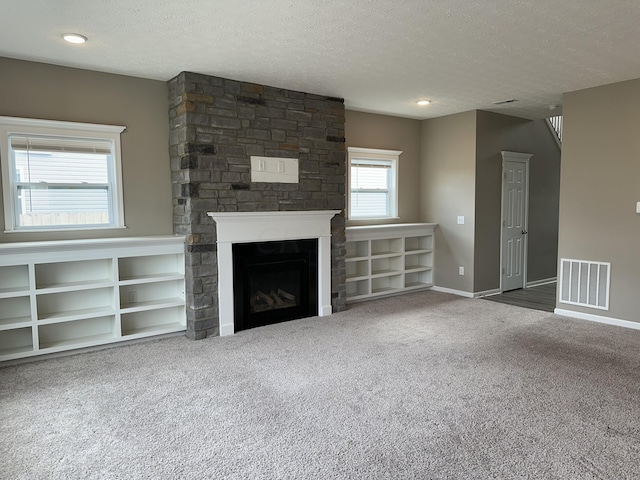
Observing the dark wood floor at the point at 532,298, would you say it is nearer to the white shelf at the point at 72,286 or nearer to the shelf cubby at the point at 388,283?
the shelf cubby at the point at 388,283

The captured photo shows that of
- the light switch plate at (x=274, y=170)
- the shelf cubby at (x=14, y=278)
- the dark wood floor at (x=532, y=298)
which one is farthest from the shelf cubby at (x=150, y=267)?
the dark wood floor at (x=532, y=298)

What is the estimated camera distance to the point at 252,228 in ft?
15.4

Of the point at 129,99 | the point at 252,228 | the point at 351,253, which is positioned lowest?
the point at 351,253

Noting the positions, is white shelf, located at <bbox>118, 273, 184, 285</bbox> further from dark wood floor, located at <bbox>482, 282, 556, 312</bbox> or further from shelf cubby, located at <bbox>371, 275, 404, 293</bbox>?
dark wood floor, located at <bbox>482, 282, 556, 312</bbox>

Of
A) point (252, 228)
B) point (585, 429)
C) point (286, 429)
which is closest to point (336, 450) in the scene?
point (286, 429)

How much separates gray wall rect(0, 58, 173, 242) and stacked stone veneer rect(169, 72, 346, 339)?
0.15 metres

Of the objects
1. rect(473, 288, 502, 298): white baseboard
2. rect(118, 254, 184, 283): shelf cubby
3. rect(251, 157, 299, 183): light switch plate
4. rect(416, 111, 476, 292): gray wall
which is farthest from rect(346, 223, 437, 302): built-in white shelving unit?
rect(118, 254, 184, 283): shelf cubby

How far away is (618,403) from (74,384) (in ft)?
12.8

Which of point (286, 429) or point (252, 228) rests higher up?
point (252, 228)

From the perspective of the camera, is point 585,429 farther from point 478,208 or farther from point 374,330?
point 478,208

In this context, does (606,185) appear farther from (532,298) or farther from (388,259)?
(388,259)

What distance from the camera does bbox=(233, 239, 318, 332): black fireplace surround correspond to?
4715 mm

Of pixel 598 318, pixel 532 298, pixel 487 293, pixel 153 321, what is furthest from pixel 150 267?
pixel 532 298

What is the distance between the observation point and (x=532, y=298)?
6.29m
